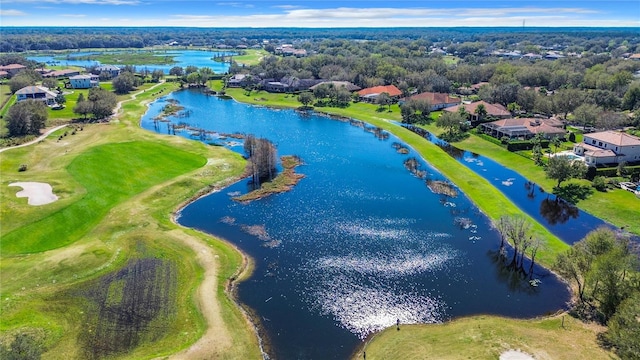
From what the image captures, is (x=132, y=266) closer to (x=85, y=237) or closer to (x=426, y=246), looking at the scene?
(x=85, y=237)

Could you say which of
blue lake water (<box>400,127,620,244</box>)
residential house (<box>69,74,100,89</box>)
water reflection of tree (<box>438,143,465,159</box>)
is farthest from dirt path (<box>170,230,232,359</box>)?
residential house (<box>69,74,100,89</box>)

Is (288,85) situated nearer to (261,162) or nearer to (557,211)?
(261,162)

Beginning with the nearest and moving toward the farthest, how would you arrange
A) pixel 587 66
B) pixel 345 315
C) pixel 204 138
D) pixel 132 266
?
1. pixel 345 315
2. pixel 132 266
3. pixel 204 138
4. pixel 587 66

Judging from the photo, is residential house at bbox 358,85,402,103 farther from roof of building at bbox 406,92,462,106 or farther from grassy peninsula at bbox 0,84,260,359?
grassy peninsula at bbox 0,84,260,359

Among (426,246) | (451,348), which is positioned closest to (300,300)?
(451,348)

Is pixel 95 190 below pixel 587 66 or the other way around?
below

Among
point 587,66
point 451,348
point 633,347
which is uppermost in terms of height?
point 587,66

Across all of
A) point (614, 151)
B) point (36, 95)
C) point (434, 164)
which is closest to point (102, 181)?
point (434, 164)
